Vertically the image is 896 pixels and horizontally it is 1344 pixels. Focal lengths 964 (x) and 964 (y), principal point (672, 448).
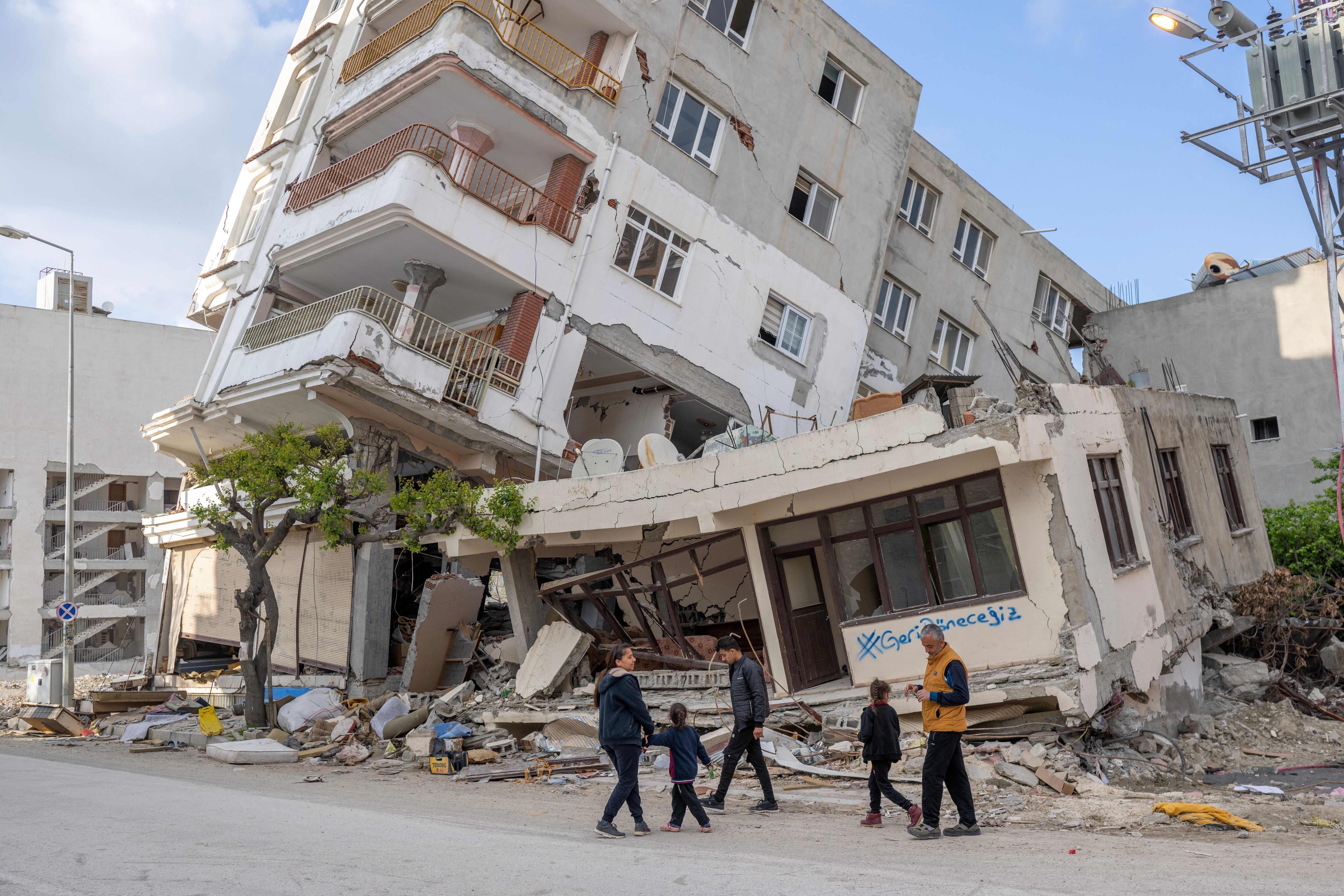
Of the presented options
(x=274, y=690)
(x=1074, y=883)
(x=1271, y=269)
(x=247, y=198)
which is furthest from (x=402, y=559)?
(x=1271, y=269)

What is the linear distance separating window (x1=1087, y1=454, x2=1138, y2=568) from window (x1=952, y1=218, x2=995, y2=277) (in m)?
13.9

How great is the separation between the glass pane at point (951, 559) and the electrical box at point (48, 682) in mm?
19145

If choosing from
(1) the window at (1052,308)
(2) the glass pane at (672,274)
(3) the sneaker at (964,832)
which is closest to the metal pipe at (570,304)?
(2) the glass pane at (672,274)

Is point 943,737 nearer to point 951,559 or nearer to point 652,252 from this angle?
point 951,559

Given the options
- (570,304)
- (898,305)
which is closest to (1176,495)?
(570,304)

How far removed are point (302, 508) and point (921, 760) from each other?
9.73m

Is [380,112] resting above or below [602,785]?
above

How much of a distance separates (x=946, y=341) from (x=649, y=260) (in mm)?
10117

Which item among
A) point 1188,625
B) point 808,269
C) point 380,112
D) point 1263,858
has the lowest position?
point 1263,858

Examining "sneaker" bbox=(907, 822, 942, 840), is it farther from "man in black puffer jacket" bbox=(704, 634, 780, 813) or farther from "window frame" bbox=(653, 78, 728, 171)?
"window frame" bbox=(653, 78, 728, 171)

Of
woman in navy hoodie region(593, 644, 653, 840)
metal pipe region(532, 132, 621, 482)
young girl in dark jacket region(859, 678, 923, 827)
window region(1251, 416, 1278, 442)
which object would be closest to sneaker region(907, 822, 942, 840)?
young girl in dark jacket region(859, 678, 923, 827)

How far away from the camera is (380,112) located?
683 inches

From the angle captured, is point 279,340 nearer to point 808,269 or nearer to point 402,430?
point 402,430

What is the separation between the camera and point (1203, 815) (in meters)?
7.33
